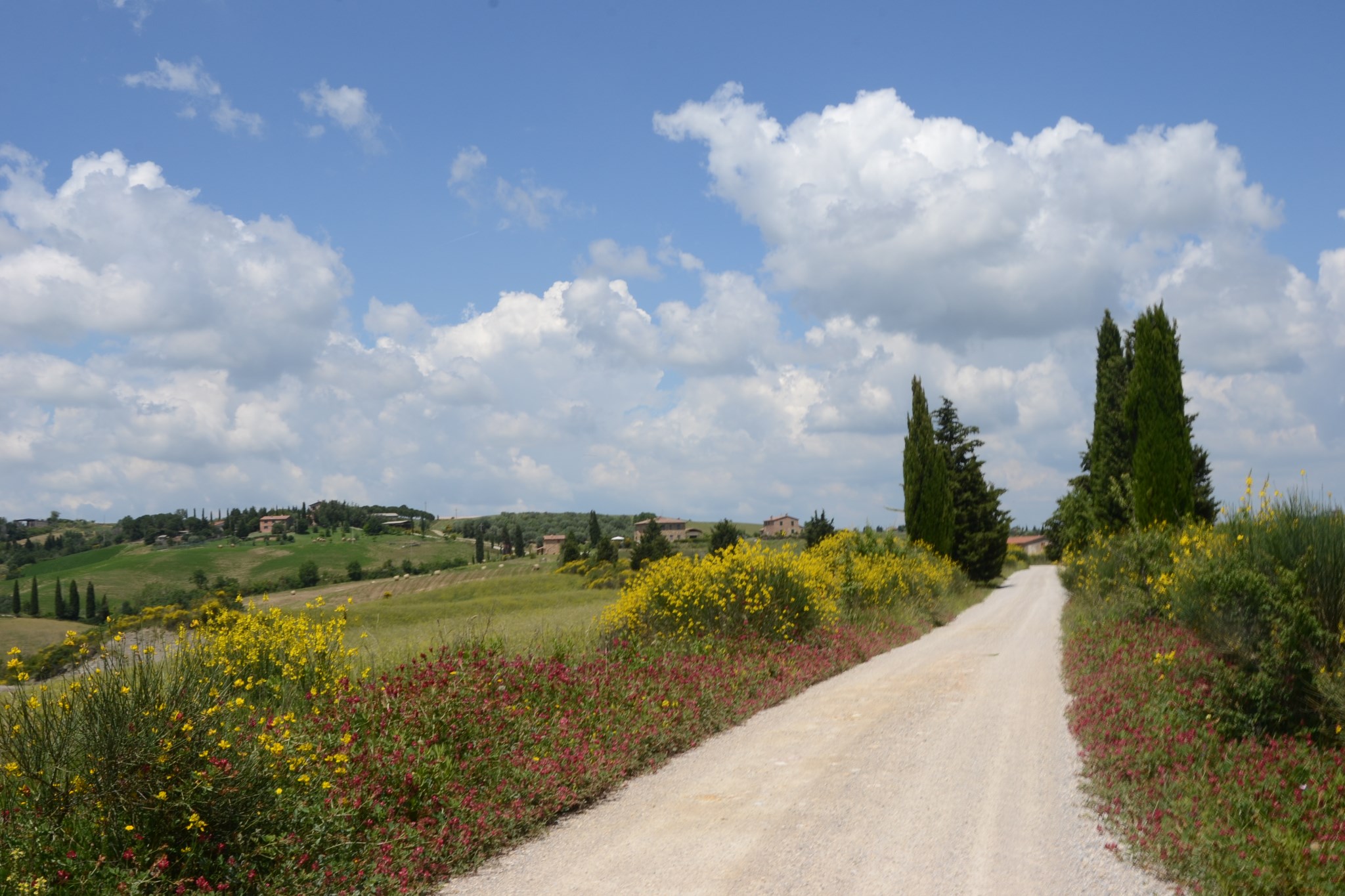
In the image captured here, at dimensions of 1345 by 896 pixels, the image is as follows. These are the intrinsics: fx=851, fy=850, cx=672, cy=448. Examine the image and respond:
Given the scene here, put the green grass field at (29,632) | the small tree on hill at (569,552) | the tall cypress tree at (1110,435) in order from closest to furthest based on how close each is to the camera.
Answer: the green grass field at (29,632) < the tall cypress tree at (1110,435) < the small tree on hill at (569,552)

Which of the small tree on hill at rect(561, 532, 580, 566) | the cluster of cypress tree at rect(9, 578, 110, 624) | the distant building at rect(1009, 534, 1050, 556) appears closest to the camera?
the cluster of cypress tree at rect(9, 578, 110, 624)

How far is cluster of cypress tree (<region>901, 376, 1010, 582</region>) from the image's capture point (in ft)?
123

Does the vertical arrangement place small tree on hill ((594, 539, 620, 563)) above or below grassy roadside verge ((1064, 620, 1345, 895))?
below

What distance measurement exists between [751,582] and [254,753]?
10.9m

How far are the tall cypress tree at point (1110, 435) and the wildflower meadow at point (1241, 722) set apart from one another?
17.7 m

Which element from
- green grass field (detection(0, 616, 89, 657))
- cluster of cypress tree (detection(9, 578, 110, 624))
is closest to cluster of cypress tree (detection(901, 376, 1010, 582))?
green grass field (detection(0, 616, 89, 657))

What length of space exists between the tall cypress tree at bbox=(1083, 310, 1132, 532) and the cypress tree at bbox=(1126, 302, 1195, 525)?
8.77 ft

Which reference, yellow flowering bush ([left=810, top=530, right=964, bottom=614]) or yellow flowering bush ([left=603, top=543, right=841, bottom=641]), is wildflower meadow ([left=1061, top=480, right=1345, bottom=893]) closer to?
Answer: yellow flowering bush ([left=603, top=543, right=841, bottom=641])

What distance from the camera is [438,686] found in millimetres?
7969

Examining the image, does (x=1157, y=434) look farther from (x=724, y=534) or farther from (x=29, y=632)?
(x=724, y=534)

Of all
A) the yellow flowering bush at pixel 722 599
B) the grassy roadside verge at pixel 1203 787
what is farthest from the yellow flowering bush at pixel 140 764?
the yellow flowering bush at pixel 722 599

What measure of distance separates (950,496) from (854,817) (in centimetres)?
3360

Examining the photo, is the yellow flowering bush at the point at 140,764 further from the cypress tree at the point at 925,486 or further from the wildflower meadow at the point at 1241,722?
the cypress tree at the point at 925,486

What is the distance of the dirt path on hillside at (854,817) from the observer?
5.49m
